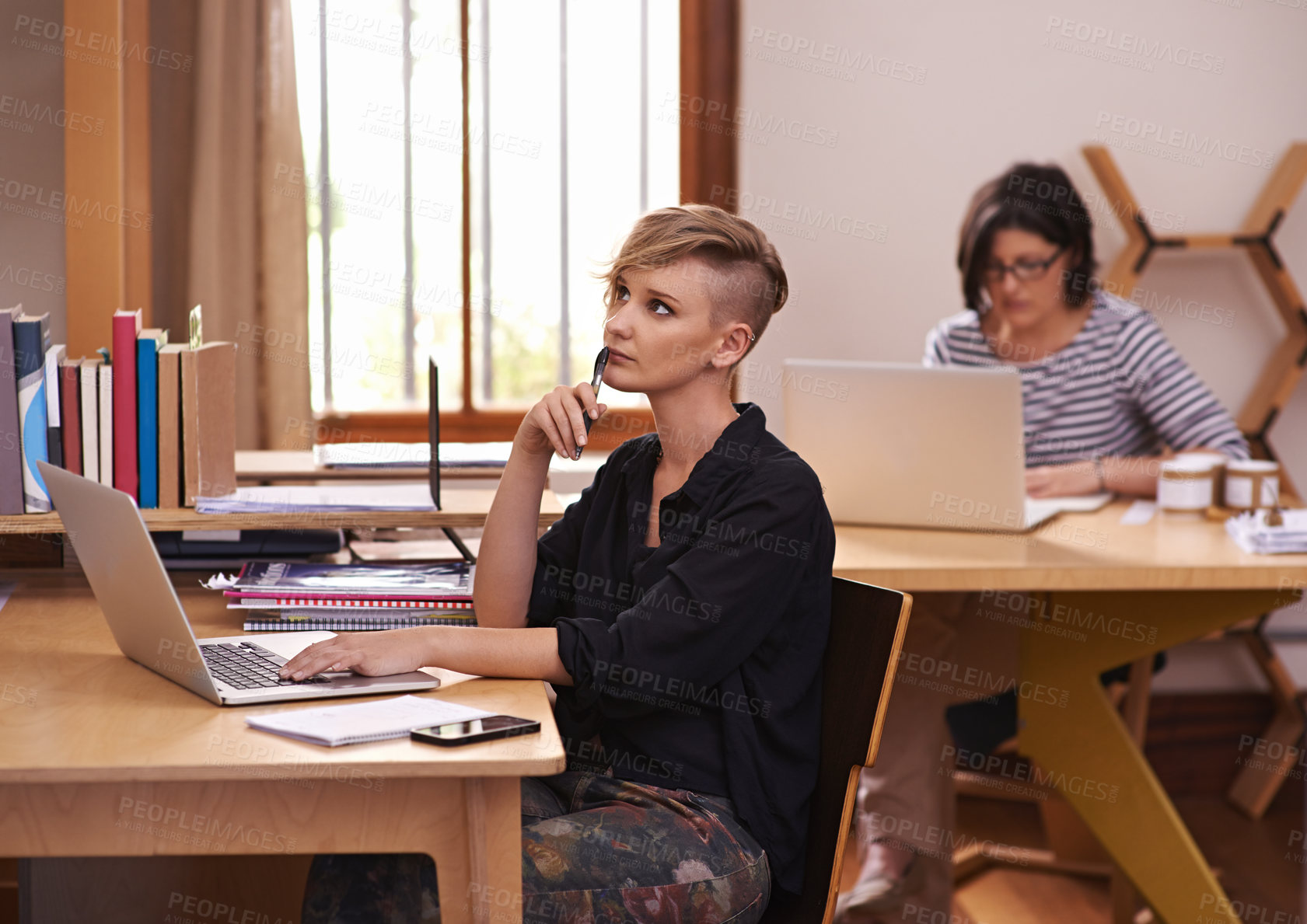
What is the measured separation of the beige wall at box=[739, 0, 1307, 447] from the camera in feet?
9.98

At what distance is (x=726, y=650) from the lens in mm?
1218

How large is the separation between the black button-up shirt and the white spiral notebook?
18cm

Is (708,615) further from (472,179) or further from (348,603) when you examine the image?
(472,179)

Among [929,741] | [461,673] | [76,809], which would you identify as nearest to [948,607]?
[929,741]

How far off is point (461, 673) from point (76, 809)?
1.28 ft

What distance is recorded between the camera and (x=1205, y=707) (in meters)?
3.04

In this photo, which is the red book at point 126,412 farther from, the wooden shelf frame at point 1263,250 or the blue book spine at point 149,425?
the wooden shelf frame at point 1263,250

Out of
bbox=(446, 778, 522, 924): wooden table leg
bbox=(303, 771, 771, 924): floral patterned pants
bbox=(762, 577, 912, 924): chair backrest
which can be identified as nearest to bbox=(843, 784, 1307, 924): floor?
bbox=(762, 577, 912, 924): chair backrest

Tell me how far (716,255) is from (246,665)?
675mm

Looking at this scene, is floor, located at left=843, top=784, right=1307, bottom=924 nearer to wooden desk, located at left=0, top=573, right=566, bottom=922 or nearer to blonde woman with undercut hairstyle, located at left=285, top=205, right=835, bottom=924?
blonde woman with undercut hairstyle, located at left=285, top=205, right=835, bottom=924

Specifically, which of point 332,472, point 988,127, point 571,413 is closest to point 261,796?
point 571,413

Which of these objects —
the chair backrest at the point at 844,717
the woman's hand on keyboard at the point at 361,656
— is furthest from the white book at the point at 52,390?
the chair backrest at the point at 844,717

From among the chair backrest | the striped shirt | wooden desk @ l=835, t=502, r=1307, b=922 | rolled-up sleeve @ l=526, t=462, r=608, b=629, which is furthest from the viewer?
the striped shirt

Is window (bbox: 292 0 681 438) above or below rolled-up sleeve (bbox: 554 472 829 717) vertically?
above
